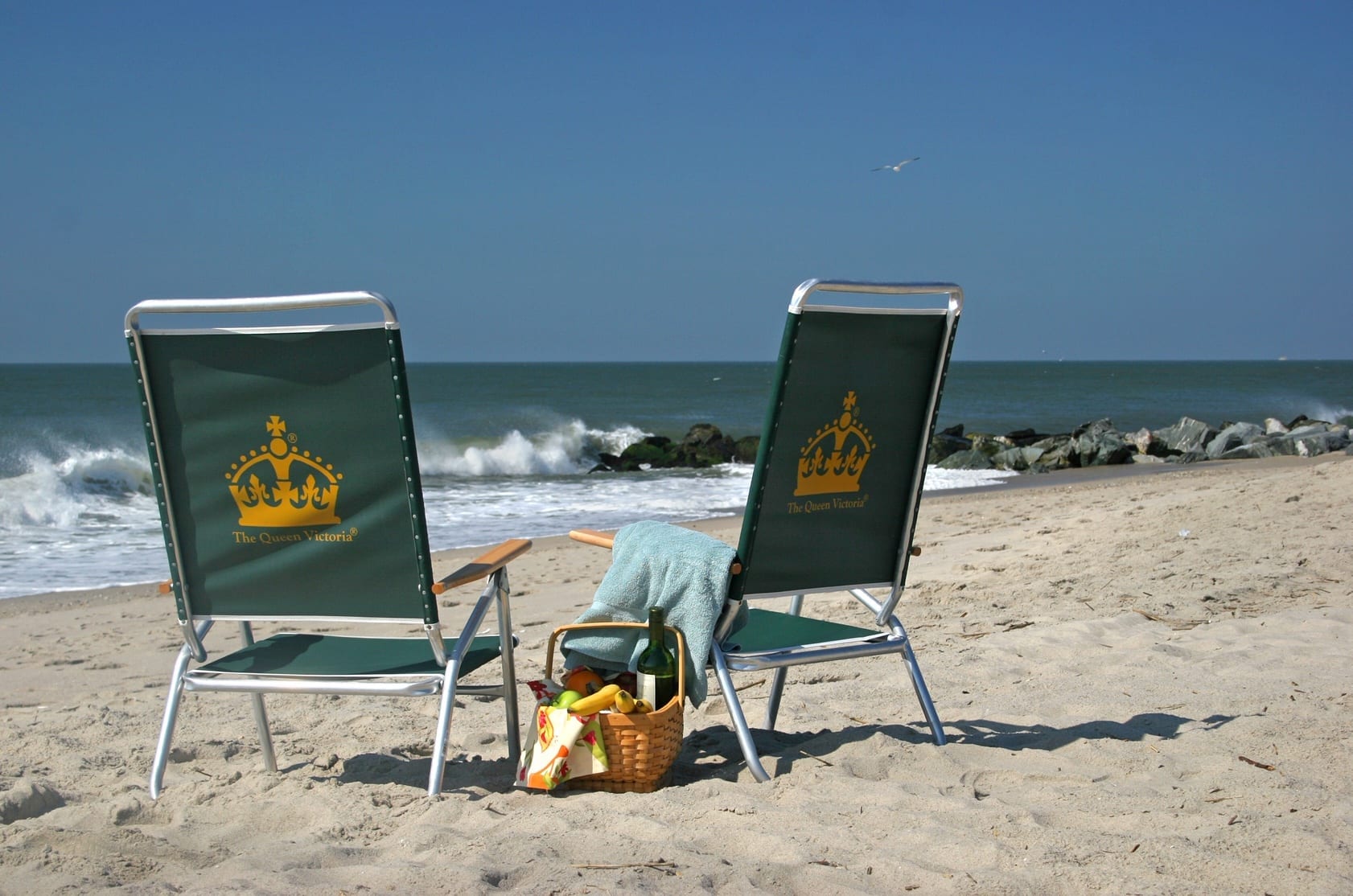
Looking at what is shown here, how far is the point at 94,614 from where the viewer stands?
6570mm

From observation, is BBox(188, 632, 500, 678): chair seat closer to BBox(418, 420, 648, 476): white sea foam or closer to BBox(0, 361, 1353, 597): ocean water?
BBox(0, 361, 1353, 597): ocean water

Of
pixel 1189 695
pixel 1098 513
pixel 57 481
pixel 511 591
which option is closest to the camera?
pixel 1189 695

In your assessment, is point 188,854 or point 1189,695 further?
point 1189,695

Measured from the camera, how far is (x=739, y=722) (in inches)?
112

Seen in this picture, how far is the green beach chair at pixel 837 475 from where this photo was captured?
2887mm

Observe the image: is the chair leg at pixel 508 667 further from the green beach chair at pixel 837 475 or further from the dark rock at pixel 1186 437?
the dark rock at pixel 1186 437

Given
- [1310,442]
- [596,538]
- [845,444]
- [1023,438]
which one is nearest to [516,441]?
[1023,438]

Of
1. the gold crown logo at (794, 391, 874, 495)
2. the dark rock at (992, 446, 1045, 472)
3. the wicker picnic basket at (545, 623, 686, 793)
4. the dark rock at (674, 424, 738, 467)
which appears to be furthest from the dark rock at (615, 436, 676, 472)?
the wicker picnic basket at (545, 623, 686, 793)

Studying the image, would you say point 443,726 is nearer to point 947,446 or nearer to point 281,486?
point 281,486

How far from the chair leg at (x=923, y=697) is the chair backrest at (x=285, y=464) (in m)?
1.34

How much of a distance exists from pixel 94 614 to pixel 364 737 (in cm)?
377

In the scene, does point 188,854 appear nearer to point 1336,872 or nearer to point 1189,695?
point 1336,872

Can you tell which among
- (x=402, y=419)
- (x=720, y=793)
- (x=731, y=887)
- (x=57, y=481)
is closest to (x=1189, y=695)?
(x=720, y=793)

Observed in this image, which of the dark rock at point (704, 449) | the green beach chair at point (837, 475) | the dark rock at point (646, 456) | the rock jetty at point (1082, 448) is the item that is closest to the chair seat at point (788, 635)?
the green beach chair at point (837, 475)
